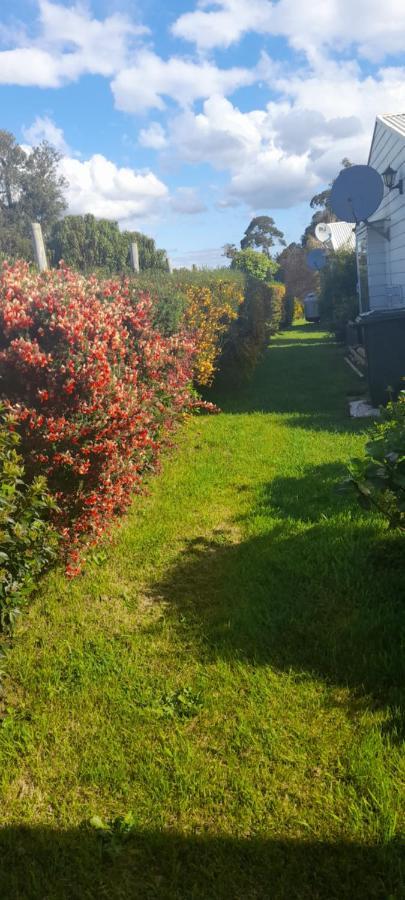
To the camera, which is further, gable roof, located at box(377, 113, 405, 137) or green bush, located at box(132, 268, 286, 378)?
gable roof, located at box(377, 113, 405, 137)

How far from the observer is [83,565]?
4312 mm

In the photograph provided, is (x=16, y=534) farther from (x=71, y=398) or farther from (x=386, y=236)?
(x=386, y=236)

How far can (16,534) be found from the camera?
2850 mm

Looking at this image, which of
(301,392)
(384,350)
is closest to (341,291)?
(301,392)

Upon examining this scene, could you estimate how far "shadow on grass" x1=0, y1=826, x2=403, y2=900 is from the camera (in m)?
1.99

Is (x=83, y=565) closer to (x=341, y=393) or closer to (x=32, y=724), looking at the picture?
(x=32, y=724)

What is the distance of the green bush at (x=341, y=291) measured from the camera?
16.6 meters

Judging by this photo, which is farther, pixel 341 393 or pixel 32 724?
pixel 341 393

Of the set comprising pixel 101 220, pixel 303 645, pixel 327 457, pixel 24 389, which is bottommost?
pixel 303 645

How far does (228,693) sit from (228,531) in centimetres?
194

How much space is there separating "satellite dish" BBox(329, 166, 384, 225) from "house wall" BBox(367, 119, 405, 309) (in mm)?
398

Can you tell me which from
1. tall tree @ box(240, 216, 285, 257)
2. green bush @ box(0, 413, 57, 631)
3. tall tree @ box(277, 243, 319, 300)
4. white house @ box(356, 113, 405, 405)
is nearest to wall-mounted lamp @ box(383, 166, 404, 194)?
white house @ box(356, 113, 405, 405)

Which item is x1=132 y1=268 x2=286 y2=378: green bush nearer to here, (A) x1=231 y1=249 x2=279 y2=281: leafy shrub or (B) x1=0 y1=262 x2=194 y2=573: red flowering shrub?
(B) x1=0 y1=262 x2=194 y2=573: red flowering shrub

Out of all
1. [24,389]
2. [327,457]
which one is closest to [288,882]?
[24,389]
